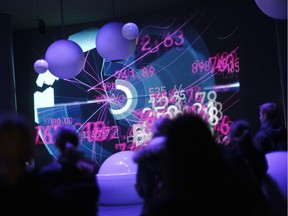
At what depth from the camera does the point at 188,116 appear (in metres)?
1.61

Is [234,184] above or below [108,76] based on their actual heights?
below

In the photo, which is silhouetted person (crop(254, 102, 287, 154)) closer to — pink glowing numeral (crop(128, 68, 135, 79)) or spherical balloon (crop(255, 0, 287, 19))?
spherical balloon (crop(255, 0, 287, 19))

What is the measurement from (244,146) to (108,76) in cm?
534

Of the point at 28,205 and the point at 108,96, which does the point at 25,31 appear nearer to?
the point at 108,96

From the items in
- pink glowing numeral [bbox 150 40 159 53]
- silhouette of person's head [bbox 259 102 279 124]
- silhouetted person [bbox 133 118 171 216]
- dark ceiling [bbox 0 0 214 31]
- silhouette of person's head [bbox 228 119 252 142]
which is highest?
dark ceiling [bbox 0 0 214 31]

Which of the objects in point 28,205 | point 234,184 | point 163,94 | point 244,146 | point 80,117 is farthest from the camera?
point 80,117

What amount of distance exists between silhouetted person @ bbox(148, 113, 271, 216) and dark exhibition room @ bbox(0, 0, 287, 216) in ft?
3.79

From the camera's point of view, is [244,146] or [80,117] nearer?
[244,146]

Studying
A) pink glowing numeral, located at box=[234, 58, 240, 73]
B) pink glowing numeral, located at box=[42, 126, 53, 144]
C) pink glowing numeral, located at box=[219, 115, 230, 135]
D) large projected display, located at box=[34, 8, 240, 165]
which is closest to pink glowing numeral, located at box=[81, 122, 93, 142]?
large projected display, located at box=[34, 8, 240, 165]

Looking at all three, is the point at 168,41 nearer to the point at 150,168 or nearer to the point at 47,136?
the point at 47,136

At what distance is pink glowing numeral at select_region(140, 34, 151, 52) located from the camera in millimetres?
8167

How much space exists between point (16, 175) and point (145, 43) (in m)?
6.94

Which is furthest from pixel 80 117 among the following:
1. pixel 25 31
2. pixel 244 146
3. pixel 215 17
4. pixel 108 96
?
pixel 244 146

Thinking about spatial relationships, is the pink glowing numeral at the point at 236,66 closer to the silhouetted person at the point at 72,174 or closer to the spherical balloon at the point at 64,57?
the spherical balloon at the point at 64,57
